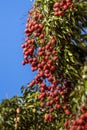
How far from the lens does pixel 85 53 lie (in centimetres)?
712

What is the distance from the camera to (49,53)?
6.90 m

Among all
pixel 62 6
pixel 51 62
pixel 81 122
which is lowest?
pixel 81 122

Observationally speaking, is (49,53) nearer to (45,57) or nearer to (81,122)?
(45,57)

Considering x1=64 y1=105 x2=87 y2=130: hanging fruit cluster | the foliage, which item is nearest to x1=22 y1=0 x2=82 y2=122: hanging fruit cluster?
the foliage

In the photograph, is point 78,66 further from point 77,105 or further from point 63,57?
point 77,105

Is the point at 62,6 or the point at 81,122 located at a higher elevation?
the point at 62,6

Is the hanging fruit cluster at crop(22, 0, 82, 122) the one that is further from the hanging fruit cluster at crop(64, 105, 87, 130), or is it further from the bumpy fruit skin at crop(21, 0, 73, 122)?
the hanging fruit cluster at crop(64, 105, 87, 130)

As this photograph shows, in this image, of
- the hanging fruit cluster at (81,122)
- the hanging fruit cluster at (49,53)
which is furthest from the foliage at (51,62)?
the hanging fruit cluster at (81,122)

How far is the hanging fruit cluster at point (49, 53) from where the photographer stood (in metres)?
6.79

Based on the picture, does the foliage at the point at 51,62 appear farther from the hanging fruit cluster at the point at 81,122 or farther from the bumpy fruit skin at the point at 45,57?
the hanging fruit cluster at the point at 81,122

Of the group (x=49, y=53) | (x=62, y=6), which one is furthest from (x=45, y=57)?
(x=62, y=6)

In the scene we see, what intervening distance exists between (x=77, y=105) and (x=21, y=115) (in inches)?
61.6

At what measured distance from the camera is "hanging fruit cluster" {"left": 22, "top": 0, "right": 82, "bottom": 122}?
6.79m

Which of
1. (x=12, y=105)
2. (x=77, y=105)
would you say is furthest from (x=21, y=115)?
(x=77, y=105)
